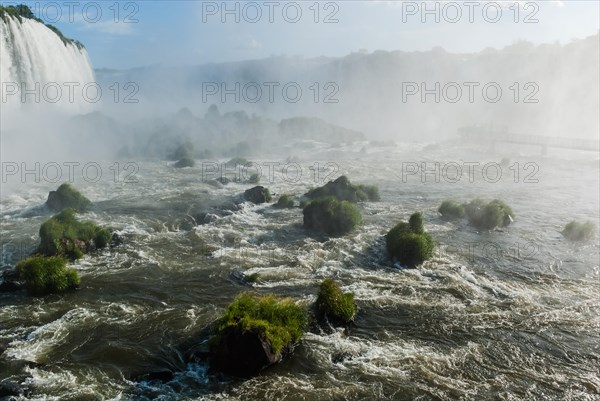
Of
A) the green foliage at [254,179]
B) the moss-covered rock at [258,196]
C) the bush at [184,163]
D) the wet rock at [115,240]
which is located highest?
the bush at [184,163]

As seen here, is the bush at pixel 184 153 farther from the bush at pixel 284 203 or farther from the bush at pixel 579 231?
the bush at pixel 579 231

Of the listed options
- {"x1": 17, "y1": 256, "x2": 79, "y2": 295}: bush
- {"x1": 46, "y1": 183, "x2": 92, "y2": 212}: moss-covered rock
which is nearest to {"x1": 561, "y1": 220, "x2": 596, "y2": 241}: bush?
{"x1": 17, "y1": 256, "x2": 79, "y2": 295}: bush

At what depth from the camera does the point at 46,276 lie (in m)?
15.9

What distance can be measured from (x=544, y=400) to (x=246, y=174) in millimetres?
32578

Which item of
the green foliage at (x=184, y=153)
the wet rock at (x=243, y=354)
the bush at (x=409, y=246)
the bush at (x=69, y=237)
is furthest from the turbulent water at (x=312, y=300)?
the green foliage at (x=184, y=153)

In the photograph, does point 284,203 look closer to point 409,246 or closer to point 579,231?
point 409,246

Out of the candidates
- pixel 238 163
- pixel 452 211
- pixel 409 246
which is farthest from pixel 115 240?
pixel 238 163

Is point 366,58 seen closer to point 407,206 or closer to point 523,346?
point 407,206

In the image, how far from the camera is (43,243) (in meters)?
19.2

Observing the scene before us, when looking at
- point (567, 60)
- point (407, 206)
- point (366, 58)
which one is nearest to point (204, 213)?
point (407, 206)

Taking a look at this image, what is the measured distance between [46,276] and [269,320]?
9.01 m

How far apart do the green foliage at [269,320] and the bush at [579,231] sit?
19591 mm

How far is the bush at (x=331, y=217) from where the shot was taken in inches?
943

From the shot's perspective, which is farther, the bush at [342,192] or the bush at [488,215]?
the bush at [342,192]
